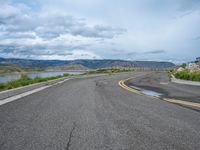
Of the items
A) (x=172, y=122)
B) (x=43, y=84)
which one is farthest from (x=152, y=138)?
(x=43, y=84)

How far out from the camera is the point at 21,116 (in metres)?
7.48

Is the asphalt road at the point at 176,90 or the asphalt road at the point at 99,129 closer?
the asphalt road at the point at 99,129

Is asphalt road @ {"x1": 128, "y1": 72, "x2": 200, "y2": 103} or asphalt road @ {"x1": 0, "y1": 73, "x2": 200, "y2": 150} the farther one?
asphalt road @ {"x1": 128, "y1": 72, "x2": 200, "y2": 103}

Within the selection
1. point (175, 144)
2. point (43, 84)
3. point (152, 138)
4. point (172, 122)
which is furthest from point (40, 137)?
point (43, 84)

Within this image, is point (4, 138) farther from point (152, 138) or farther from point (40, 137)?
point (152, 138)

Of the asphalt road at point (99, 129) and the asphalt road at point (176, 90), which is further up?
the asphalt road at point (99, 129)

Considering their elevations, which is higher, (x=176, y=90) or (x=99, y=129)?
(x=99, y=129)

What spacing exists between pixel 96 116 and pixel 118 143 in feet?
8.56

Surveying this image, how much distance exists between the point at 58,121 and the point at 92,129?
4.05 feet

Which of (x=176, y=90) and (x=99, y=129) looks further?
(x=176, y=90)

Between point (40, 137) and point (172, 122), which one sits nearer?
point (40, 137)

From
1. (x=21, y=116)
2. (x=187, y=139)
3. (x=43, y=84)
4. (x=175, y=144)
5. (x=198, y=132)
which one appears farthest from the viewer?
(x=43, y=84)

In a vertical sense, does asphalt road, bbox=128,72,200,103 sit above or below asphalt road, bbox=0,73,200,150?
below

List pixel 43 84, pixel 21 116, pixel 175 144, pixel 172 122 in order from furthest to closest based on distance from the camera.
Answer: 1. pixel 43 84
2. pixel 21 116
3. pixel 172 122
4. pixel 175 144
